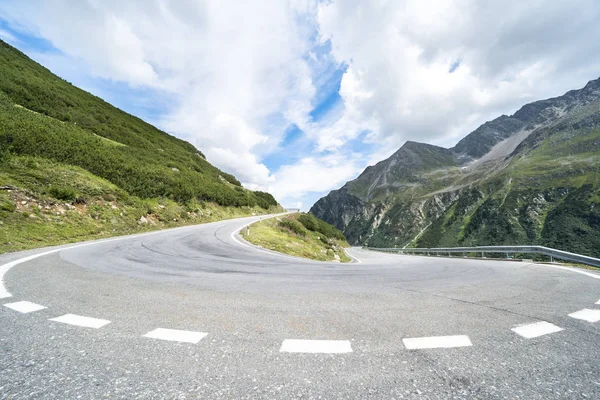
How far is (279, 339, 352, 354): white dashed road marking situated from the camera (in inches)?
111

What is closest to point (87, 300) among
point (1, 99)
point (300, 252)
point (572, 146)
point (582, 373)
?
point (582, 373)

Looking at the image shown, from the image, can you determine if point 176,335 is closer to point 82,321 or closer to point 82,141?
point 82,321

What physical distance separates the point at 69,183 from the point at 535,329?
25248mm

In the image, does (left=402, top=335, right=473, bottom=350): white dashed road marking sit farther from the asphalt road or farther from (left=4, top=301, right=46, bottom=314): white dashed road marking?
(left=4, top=301, right=46, bottom=314): white dashed road marking

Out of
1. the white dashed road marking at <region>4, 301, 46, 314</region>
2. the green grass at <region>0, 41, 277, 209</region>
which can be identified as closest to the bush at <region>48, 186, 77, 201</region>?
the green grass at <region>0, 41, 277, 209</region>

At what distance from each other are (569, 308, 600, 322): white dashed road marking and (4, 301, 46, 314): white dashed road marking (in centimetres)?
812

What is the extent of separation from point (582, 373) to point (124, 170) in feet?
103

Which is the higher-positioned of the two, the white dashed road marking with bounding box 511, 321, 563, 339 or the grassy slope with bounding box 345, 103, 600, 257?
the grassy slope with bounding box 345, 103, 600, 257

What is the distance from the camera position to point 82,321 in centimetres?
361

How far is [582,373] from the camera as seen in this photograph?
7.95ft

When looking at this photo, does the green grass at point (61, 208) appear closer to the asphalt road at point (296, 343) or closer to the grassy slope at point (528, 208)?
the asphalt road at point (296, 343)

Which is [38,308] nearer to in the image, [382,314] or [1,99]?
[382,314]

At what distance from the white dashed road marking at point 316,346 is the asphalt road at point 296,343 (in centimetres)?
2

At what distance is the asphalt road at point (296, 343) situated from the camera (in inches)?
87.3
